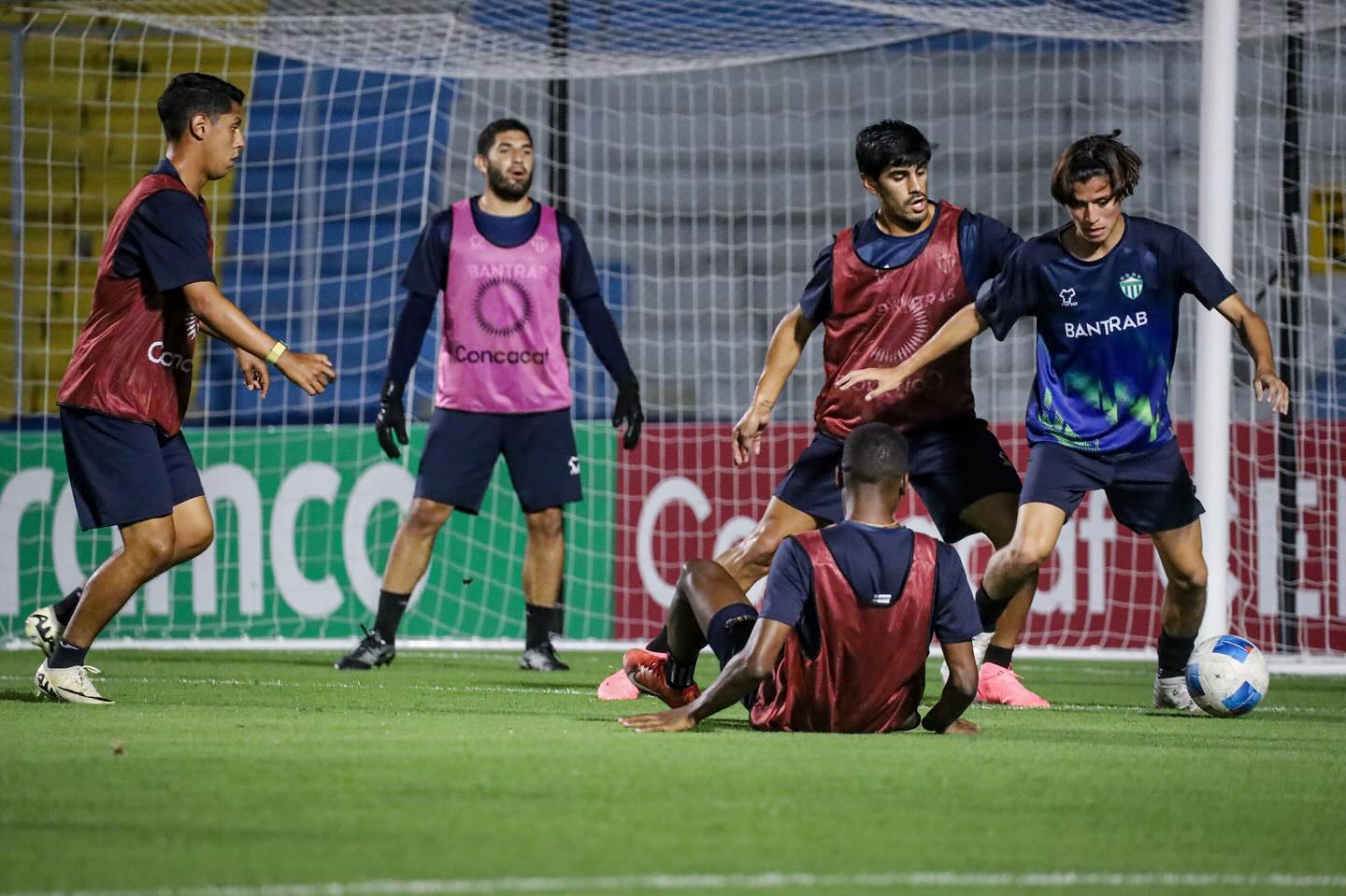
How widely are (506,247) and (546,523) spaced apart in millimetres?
1199

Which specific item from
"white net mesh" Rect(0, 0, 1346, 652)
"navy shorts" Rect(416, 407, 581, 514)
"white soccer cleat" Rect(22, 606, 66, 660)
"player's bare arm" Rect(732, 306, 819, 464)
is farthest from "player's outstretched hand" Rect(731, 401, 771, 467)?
"white net mesh" Rect(0, 0, 1346, 652)

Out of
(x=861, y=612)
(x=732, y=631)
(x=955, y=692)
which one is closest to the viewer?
(x=861, y=612)

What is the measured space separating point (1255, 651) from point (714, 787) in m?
2.85

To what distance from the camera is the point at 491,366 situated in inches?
332

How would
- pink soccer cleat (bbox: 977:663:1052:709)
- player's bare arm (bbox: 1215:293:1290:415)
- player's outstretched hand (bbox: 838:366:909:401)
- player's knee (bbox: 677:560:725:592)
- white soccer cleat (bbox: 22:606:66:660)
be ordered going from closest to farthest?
player's knee (bbox: 677:560:725:592)
player's bare arm (bbox: 1215:293:1290:415)
player's outstretched hand (bbox: 838:366:909:401)
pink soccer cleat (bbox: 977:663:1052:709)
white soccer cleat (bbox: 22:606:66:660)

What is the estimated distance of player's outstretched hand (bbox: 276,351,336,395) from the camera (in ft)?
19.5

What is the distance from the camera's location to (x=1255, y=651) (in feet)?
21.2

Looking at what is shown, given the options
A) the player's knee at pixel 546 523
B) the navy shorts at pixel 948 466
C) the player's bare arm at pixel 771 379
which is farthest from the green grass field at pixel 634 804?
the player's knee at pixel 546 523

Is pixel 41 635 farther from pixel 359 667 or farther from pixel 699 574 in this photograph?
pixel 699 574

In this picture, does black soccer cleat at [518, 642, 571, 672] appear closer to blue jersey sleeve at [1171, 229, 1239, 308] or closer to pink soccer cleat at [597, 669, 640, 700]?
pink soccer cleat at [597, 669, 640, 700]

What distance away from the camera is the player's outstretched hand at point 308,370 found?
19.5 feet

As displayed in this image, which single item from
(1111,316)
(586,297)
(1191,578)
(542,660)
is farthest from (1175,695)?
(586,297)

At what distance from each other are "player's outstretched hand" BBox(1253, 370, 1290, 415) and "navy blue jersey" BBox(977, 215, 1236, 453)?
14.8 inches

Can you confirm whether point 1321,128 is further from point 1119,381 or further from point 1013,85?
point 1119,381
